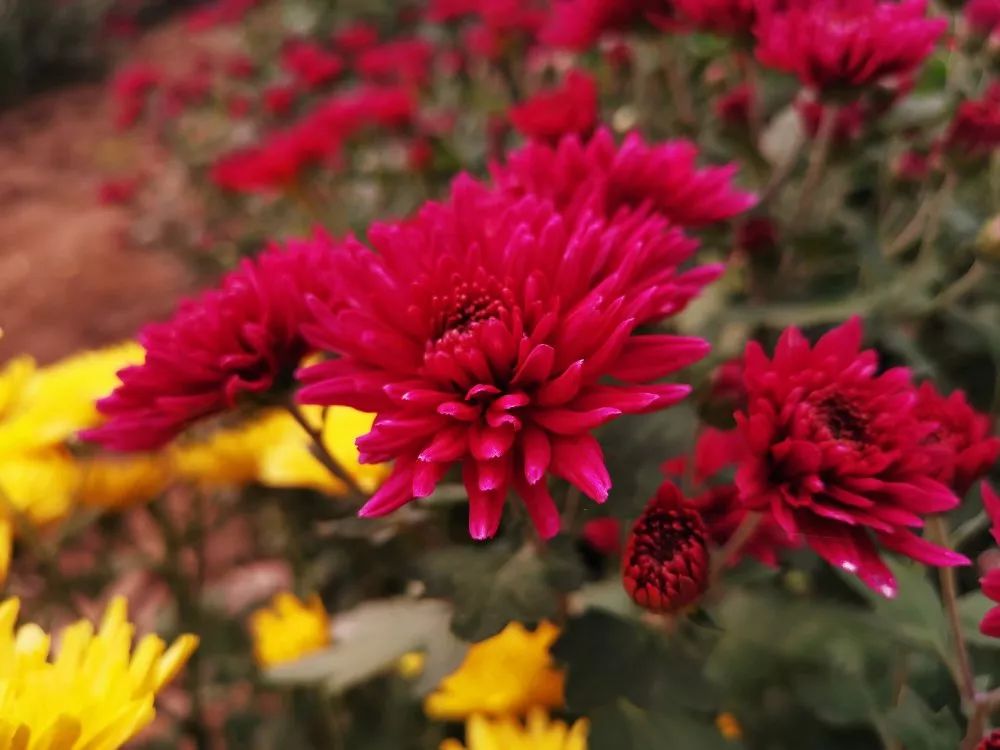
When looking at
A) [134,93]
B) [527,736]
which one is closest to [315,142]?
[527,736]

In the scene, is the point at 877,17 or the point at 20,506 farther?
the point at 20,506

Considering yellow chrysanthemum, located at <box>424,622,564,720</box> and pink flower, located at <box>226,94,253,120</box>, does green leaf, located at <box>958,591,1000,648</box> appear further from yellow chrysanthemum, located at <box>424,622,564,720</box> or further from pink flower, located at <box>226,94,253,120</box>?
pink flower, located at <box>226,94,253,120</box>

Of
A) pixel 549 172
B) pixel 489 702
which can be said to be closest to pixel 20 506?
pixel 489 702

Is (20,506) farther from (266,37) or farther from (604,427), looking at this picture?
(266,37)

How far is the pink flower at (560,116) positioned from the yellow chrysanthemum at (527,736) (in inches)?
19.2

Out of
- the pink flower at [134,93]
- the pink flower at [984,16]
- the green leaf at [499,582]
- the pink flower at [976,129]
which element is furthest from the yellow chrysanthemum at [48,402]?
the pink flower at [134,93]

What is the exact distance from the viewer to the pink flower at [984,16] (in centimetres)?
83

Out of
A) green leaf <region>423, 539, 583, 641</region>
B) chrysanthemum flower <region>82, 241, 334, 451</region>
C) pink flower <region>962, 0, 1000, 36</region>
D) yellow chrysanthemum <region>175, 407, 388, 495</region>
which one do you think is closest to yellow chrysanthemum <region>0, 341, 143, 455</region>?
yellow chrysanthemum <region>175, 407, 388, 495</region>

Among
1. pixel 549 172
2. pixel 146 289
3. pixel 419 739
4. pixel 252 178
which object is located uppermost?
pixel 549 172

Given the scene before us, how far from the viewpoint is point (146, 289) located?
9.30ft

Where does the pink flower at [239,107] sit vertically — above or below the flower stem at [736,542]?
below

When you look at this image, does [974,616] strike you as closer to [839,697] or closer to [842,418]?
[839,697]

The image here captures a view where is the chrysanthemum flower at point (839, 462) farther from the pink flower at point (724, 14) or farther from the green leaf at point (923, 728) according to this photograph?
the pink flower at point (724, 14)

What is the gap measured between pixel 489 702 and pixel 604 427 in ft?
0.89
